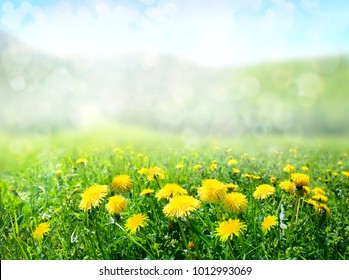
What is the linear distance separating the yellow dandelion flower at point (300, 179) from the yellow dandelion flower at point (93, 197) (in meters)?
0.66

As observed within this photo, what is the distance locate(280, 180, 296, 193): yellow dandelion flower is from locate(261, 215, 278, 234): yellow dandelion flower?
11cm

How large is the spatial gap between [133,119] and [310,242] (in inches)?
36.9

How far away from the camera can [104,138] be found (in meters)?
2.13

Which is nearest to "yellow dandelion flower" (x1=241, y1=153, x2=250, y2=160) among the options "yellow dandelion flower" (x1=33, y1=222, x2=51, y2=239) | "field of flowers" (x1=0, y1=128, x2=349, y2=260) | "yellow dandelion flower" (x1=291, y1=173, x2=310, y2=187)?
"field of flowers" (x1=0, y1=128, x2=349, y2=260)

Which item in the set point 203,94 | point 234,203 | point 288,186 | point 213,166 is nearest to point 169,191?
point 234,203

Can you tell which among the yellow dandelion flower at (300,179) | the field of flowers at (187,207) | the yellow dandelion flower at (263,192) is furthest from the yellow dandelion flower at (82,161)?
the yellow dandelion flower at (300,179)

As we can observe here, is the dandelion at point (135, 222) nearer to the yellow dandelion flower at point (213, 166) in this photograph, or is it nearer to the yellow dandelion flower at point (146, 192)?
the yellow dandelion flower at point (146, 192)

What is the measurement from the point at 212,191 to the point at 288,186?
299mm

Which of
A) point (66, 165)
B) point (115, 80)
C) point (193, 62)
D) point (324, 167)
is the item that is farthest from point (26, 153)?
point (324, 167)

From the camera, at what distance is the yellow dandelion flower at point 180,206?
146cm

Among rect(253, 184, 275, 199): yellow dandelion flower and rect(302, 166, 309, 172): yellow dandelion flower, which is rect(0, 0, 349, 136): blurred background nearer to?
rect(302, 166, 309, 172): yellow dandelion flower

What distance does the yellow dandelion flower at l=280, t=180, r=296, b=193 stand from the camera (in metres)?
1.66

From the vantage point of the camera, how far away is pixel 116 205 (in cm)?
159

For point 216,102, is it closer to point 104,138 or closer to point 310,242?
point 104,138
